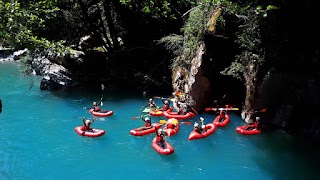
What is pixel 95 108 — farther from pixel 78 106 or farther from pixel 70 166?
pixel 70 166

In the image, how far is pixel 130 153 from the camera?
505 inches

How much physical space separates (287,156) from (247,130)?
7.02ft

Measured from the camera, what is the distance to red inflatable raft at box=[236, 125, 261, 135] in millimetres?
14164

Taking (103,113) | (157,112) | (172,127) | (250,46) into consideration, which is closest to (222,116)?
(172,127)

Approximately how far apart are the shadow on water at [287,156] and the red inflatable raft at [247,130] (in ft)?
1.10

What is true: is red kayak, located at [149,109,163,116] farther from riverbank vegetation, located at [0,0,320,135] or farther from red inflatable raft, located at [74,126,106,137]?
red inflatable raft, located at [74,126,106,137]

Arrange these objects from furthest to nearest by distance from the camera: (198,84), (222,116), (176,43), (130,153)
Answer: (176,43) < (198,84) < (222,116) < (130,153)

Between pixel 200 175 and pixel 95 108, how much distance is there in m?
7.67

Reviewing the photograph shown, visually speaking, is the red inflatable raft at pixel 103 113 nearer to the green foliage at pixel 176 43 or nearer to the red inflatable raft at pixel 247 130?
the green foliage at pixel 176 43

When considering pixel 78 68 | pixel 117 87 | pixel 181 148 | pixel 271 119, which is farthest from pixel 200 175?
pixel 78 68

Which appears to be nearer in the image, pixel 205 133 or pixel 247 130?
pixel 205 133

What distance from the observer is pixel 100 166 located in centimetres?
1192

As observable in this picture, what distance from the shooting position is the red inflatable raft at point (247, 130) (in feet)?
46.5

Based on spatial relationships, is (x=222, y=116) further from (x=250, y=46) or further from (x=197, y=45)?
(x=197, y=45)
